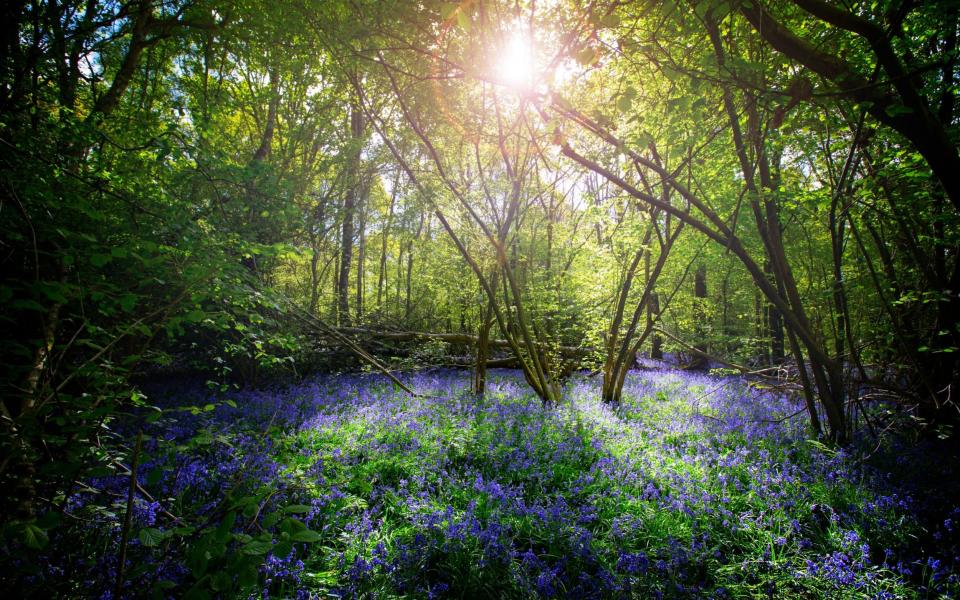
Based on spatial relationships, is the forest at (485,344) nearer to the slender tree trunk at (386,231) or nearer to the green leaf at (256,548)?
the green leaf at (256,548)

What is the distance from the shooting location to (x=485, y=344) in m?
7.38

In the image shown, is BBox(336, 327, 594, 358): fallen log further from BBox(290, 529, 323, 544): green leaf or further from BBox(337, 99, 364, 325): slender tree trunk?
BBox(290, 529, 323, 544): green leaf

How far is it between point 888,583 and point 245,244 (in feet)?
18.6

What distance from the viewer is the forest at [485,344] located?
2365 millimetres

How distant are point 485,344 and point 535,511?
4.13 m

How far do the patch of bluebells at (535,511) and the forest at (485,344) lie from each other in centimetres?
A: 3

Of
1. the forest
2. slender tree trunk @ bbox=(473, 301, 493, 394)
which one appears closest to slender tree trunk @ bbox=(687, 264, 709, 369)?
the forest

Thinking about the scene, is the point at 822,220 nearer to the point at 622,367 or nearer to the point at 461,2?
the point at 622,367

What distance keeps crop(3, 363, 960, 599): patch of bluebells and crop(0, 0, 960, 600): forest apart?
3 cm

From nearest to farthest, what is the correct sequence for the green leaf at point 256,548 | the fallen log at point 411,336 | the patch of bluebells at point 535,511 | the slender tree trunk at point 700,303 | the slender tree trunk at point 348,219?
the green leaf at point 256,548 → the patch of bluebells at point 535,511 → the fallen log at point 411,336 → the slender tree trunk at point 348,219 → the slender tree trunk at point 700,303

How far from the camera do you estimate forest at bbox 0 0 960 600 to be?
7.76 ft

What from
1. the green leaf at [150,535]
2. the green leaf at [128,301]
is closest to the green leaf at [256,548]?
the green leaf at [150,535]

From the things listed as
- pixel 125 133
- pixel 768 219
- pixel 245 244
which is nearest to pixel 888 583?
pixel 768 219

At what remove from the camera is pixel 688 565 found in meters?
3.01
